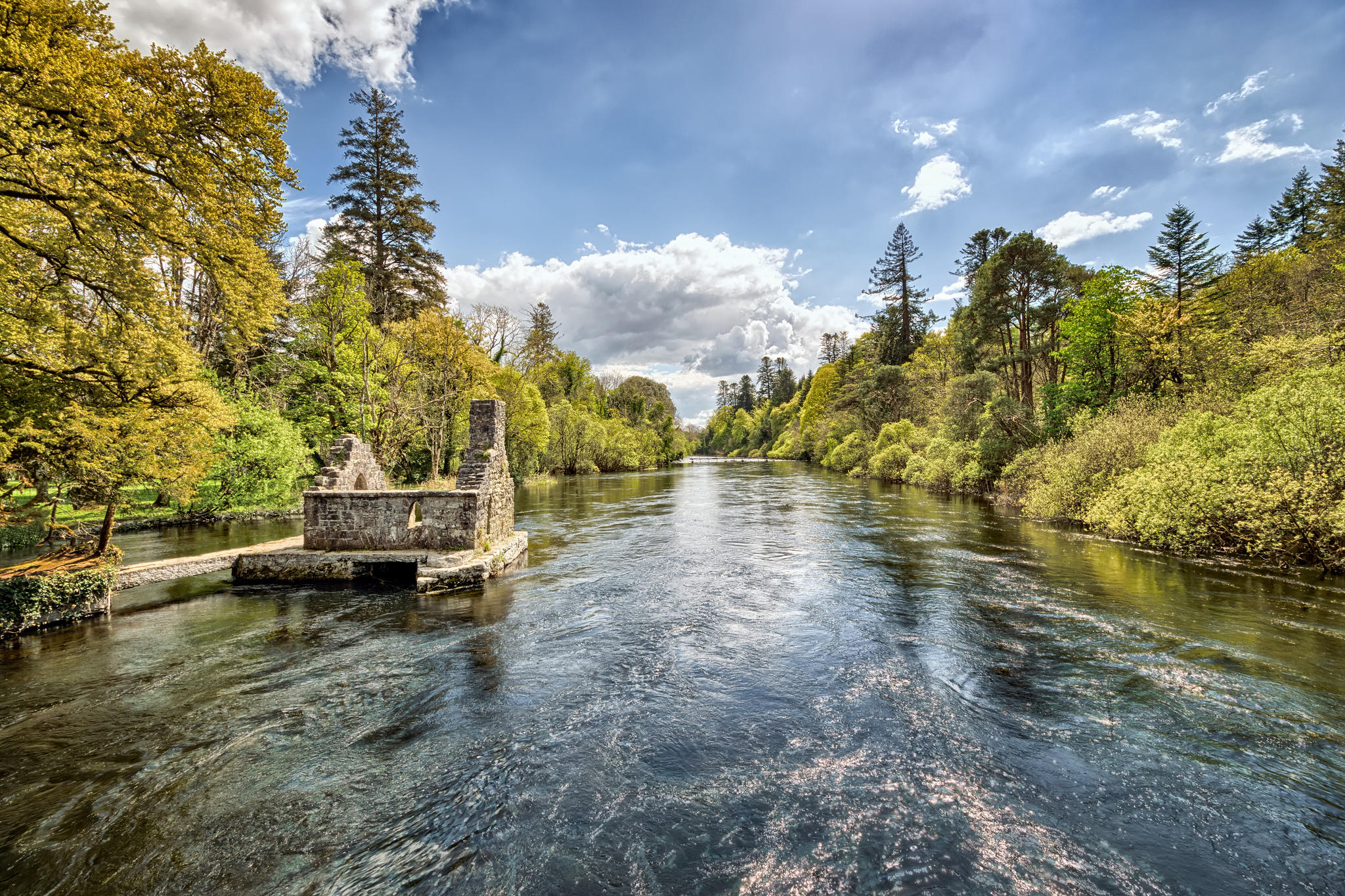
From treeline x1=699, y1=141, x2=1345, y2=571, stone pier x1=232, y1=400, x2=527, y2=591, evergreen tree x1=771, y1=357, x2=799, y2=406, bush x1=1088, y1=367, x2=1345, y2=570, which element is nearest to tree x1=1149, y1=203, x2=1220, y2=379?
treeline x1=699, y1=141, x2=1345, y2=571

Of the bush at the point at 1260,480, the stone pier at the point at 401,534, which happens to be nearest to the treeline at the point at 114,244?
the stone pier at the point at 401,534

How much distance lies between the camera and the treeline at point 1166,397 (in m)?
9.95

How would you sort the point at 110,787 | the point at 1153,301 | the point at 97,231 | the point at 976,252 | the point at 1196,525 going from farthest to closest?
the point at 976,252 → the point at 1153,301 → the point at 1196,525 → the point at 97,231 → the point at 110,787

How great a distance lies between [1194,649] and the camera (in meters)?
6.78

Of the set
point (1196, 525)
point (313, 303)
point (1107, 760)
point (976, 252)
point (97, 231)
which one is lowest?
point (1107, 760)

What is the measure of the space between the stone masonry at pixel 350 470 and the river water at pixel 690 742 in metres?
3.17

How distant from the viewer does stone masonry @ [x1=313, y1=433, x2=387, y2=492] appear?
11.9 m

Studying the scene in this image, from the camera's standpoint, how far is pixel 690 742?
5035 mm

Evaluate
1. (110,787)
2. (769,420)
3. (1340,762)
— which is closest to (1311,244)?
(1340,762)

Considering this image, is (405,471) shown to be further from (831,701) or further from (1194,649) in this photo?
(1194,649)

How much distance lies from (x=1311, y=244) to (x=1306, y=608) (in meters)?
27.3

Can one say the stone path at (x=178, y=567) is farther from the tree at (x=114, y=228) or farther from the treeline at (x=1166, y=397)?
the treeline at (x=1166, y=397)

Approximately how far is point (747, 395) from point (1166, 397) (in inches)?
3918

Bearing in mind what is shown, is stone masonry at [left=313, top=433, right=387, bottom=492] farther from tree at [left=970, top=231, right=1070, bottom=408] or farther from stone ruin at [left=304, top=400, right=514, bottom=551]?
tree at [left=970, top=231, right=1070, bottom=408]
